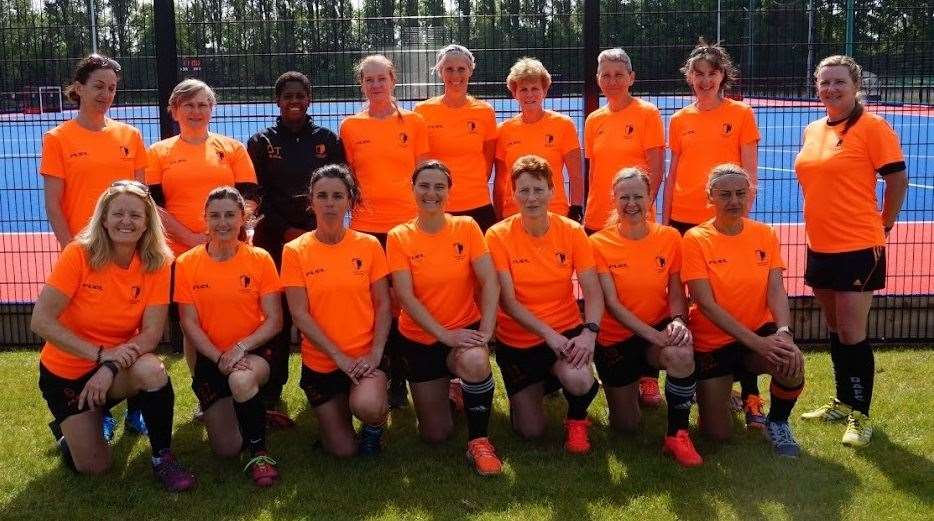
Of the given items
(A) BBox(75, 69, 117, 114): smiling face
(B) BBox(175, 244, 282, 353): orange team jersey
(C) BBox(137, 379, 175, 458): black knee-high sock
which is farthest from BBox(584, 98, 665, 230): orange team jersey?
(A) BBox(75, 69, 117, 114): smiling face

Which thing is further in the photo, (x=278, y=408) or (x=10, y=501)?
(x=278, y=408)

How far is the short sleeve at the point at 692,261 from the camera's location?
4.43m

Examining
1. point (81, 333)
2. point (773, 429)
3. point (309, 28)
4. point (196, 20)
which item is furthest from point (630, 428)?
point (196, 20)

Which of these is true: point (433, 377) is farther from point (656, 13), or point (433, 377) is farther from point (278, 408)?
point (656, 13)

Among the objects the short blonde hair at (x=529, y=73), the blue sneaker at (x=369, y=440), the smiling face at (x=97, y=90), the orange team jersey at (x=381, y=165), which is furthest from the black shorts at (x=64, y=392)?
the short blonde hair at (x=529, y=73)

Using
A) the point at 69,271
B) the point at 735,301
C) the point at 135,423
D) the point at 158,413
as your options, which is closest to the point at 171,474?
the point at 158,413

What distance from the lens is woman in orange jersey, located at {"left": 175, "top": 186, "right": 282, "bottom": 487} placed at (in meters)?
4.25

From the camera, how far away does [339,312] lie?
437 cm

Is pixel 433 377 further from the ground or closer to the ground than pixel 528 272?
closer to the ground

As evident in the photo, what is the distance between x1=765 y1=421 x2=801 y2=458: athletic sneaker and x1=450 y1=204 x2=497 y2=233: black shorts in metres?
2.07

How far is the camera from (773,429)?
4.51 m

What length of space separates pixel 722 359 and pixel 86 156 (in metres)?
3.72

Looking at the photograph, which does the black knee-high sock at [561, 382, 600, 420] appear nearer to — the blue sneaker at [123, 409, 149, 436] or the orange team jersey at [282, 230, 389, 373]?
the orange team jersey at [282, 230, 389, 373]

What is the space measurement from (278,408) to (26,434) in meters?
1.42
